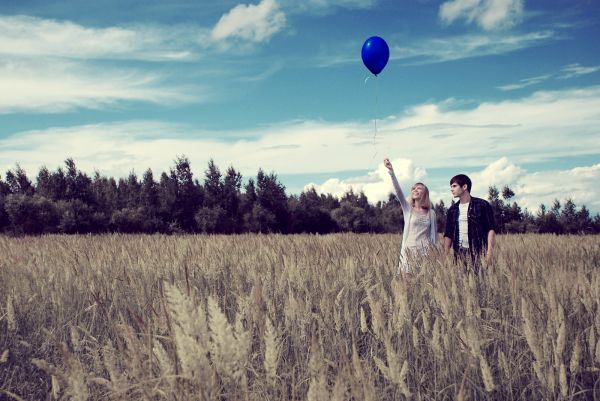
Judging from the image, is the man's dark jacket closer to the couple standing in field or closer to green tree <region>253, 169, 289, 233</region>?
the couple standing in field

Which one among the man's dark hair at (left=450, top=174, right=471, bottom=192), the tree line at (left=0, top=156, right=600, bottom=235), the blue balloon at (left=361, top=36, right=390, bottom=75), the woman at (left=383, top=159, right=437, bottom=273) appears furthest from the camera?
the tree line at (left=0, top=156, right=600, bottom=235)

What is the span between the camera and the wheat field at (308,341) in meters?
1.54

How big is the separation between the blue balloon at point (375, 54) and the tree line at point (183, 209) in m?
21.7

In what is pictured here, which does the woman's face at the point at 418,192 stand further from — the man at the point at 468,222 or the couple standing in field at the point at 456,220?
the man at the point at 468,222

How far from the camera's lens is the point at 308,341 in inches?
109

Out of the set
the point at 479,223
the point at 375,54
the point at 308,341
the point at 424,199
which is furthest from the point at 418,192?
the point at 375,54

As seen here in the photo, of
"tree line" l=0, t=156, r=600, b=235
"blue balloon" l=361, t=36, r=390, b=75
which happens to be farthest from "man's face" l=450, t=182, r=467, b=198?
"tree line" l=0, t=156, r=600, b=235

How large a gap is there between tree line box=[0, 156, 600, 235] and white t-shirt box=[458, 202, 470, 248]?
2384 centimetres

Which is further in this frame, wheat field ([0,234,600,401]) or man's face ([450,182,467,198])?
man's face ([450,182,467,198])

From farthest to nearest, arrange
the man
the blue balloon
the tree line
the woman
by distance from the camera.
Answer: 1. the tree line
2. the blue balloon
3. the man
4. the woman

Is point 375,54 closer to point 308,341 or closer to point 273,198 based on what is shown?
point 308,341

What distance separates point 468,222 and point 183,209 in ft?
111

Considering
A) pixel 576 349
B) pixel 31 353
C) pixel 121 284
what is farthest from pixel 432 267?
pixel 31 353

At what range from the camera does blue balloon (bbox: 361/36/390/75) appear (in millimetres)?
8258
